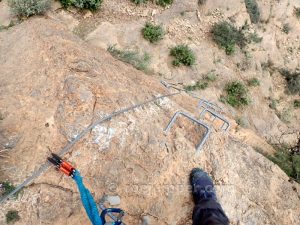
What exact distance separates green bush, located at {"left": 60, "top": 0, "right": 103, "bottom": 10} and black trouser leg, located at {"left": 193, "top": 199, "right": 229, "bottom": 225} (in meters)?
5.21

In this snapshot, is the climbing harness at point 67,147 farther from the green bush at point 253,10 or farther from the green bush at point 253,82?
the green bush at point 253,10

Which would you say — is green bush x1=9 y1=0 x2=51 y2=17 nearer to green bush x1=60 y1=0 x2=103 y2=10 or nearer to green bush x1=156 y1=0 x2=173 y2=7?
green bush x1=60 y1=0 x2=103 y2=10

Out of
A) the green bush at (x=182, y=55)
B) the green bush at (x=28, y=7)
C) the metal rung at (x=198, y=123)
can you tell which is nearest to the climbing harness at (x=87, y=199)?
the metal rung at (x=198, y=123)

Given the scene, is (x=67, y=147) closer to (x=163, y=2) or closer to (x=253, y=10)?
(x=163, y=2)

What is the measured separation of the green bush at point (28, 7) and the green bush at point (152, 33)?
2.49 meters

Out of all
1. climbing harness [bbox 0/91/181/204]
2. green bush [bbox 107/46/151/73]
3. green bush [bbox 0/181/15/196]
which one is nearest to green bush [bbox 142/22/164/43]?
green bush [bbox 107/46/151/73]

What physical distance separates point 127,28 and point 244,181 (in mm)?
4685

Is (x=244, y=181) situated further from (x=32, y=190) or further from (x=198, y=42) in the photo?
(x=198, y=42)

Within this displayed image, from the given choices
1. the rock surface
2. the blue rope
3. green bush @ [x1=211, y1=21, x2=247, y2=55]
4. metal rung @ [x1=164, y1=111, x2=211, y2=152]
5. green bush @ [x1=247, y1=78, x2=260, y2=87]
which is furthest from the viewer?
green bush @ [x1=247, y1=78, x2=260, y2=87]

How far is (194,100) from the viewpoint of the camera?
6766 millimetres

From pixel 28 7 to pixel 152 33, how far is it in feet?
9.54

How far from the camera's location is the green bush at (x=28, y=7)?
269 inches

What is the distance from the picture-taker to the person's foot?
15.4ft

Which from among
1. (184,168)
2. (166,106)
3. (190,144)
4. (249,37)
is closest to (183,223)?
(184,168)
